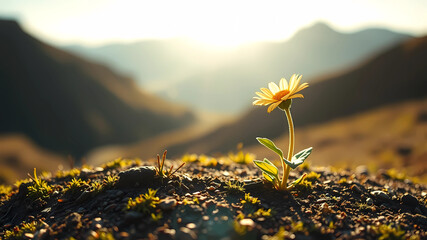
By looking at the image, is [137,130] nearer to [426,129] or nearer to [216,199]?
[426,129]

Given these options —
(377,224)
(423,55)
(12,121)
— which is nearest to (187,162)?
(377,224)

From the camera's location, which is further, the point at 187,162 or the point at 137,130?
the point at 137,130

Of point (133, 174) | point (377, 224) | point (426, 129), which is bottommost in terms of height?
point (377, 224)

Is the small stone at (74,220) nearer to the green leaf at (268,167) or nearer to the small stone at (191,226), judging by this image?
the small stone at (191,226)

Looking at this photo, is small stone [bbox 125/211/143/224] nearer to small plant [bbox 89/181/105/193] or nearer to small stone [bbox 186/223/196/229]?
small stone [bbox 186/223/196/229]

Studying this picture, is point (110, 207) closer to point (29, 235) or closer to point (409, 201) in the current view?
point (29, 235)

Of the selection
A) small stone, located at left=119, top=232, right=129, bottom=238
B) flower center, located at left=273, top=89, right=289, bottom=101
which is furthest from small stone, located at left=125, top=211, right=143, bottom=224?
flower center, located at left=273, top=89, right=289, bottom=101

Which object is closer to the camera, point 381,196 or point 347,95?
point 381,196

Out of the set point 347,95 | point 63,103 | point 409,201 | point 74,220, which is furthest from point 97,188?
point 63,103
